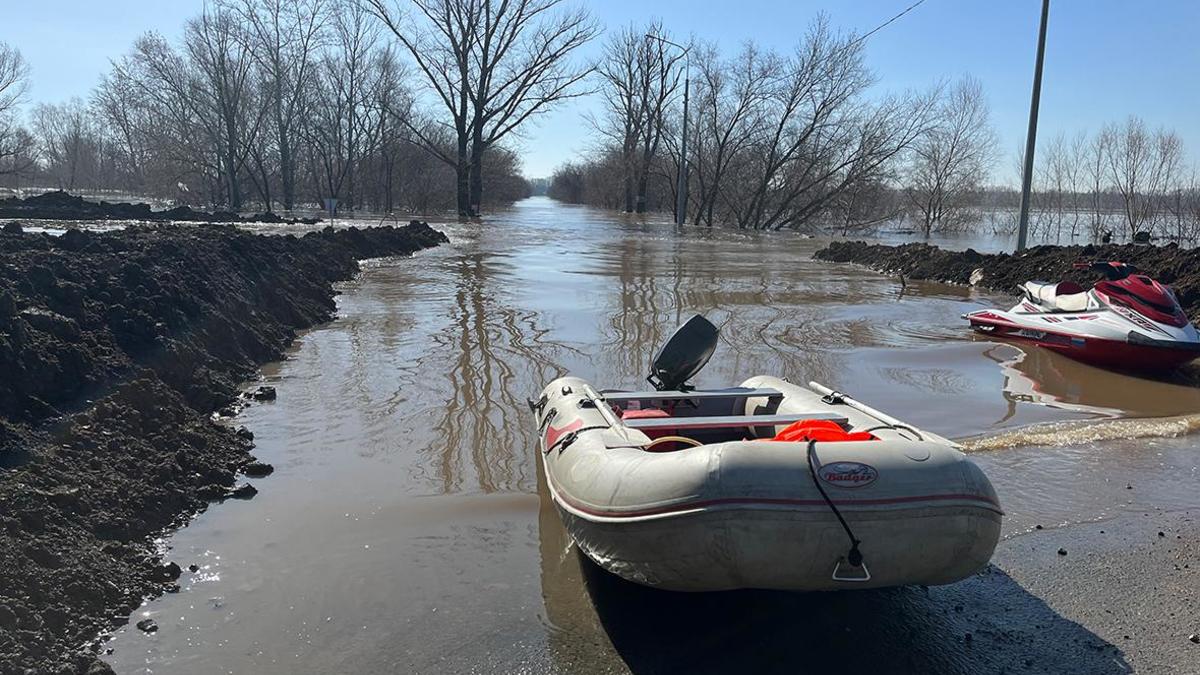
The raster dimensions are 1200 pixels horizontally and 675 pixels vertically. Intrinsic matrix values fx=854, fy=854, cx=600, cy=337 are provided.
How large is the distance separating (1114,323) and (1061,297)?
1.06 metres

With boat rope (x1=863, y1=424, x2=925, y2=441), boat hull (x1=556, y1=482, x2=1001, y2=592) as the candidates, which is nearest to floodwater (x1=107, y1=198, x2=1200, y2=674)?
boat hull (x1=556, y1=482, x2=1001, y2=592)

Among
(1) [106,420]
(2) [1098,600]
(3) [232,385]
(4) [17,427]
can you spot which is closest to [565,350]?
(3) [232,385]

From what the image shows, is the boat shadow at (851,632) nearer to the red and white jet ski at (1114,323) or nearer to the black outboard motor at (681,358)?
the black outboard motor at (681,358)

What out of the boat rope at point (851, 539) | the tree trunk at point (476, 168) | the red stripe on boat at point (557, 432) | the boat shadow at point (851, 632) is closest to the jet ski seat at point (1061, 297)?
the boat shadow at point (851, 632)

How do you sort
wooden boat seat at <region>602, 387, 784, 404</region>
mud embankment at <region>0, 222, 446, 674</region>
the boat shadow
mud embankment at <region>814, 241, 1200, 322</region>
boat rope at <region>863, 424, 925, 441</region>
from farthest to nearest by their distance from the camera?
mud embankment at <region>814, 241, 1200, 322</region>, wooden boat seat at <region>602, 387, 784, 404</region>, boat rope at <region>863, 424, 925, 441</region>, mud embankment at <region>0, 222, 446, 674</region>, the boat shadow

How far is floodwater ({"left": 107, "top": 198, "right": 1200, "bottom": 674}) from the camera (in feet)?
10.9

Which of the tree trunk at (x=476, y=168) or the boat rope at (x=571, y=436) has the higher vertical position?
the tree trunk at (x=476, y=168)

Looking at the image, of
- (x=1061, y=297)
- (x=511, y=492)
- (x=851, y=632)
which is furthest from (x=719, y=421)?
(x=1061, y=297)

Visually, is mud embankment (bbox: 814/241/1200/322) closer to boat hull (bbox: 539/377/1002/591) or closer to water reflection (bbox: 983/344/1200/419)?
water reflection (bbox: 983/344/1200/419)

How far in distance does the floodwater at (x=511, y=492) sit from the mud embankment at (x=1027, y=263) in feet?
10.3

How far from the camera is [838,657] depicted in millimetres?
3229

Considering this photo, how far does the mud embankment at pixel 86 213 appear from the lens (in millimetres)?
23328

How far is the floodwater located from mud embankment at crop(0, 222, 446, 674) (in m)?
0.21

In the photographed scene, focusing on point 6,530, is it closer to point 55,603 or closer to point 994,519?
point 55,603
